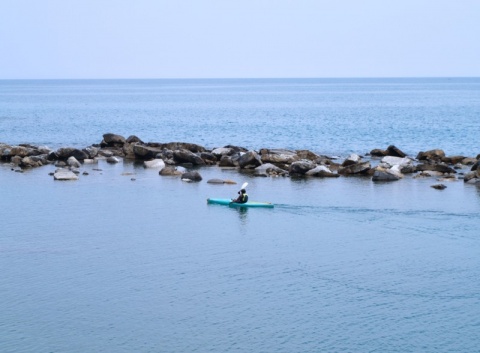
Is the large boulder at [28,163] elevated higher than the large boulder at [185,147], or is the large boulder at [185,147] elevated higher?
the large boulder at [185,147]

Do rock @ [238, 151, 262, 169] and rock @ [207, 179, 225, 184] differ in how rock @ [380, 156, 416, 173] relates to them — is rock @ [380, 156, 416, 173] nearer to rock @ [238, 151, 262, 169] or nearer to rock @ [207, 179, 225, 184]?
rock @ [238, 151, 262, 169]

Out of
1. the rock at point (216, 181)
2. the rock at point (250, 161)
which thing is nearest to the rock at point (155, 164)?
the rock at point (250, 161)

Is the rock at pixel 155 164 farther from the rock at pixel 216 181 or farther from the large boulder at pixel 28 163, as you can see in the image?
the rock at pixel 216 181

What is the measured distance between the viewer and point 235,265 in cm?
3397

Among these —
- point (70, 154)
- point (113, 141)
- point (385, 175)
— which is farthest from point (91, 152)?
point (385, 175)

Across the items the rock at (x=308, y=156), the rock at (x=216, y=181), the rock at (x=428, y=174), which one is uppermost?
the rock at (x=308, y=156)

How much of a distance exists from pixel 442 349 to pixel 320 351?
3939mm

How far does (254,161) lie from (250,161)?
0.33m

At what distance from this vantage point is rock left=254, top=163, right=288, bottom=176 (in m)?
59.6

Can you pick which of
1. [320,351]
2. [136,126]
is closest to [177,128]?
[136,126]

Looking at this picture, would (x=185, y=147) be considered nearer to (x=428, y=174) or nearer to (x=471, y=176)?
(x=428, y=174)

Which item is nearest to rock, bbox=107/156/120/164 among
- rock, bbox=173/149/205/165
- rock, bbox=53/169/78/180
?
rock, bbox=173/149/205/165

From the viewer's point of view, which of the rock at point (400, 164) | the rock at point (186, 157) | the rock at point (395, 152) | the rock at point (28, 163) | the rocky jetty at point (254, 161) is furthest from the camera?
the rock at point (395, 152)

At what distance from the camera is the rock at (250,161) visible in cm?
6216
